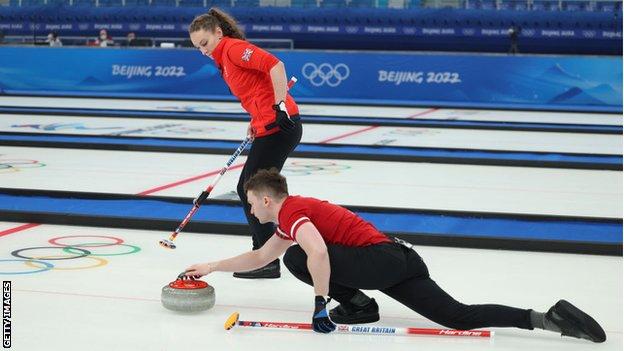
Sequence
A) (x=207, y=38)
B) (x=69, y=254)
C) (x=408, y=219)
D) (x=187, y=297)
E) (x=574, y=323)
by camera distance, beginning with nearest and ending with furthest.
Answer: (x=574, y=323) < (x=187, y=297) < (x=207, y=38) < (x=69, y=254) < (x=408, y=219)

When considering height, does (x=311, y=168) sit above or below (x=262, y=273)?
below

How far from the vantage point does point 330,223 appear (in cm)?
425

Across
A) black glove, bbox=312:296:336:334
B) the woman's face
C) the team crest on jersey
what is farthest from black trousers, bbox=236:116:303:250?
black glove, bbox=312:296:336:334

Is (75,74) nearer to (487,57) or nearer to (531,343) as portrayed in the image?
(487,57)

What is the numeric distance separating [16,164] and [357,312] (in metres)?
6.30

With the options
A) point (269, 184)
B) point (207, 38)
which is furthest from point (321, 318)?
point (207, 38)

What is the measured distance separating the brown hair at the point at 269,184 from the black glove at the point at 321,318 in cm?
48

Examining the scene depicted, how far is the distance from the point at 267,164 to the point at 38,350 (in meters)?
1.81

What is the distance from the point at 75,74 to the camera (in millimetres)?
21000

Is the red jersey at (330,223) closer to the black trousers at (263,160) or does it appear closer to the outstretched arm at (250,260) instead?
the outstretched arm at (250,260)

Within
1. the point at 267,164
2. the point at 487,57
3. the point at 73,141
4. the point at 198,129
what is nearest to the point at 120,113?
the point at 198,129

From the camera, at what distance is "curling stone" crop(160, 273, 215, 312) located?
436cm

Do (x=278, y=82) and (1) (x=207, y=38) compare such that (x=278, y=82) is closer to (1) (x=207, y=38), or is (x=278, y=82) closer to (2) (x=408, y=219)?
(1) (x=207, y=38)

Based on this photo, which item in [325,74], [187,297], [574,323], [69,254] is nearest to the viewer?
[574,323]
